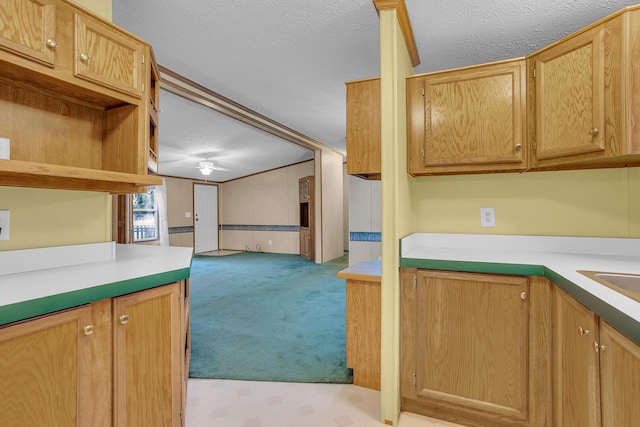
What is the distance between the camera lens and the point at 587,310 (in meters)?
1.11

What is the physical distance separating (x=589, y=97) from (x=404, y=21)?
1.05 metres

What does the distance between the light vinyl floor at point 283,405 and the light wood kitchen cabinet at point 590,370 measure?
0.63m

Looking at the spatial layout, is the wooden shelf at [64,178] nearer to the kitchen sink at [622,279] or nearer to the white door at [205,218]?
the kitchen sink at [622,279]

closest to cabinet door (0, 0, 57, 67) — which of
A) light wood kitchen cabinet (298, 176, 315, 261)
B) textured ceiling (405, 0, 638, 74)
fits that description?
textured ceiling (405, 0, 638, 74)

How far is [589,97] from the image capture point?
4.87 ft

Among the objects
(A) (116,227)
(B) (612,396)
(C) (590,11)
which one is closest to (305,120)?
(A) (116,227)

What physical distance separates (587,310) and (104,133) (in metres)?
2.33

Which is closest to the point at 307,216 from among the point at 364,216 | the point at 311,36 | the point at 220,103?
the point at 364,216

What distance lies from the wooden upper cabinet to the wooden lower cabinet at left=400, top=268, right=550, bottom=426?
0.75 m

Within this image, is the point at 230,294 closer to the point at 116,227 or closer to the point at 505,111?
the point at 116,227

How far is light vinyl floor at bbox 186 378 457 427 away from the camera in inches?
65.6

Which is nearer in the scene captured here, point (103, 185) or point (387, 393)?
point (103, 185)

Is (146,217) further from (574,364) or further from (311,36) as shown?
(574,364)

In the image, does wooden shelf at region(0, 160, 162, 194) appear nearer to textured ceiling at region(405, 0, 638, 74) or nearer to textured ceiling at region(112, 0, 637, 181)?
textured ceiling at region(112, 0, 637, 181)
